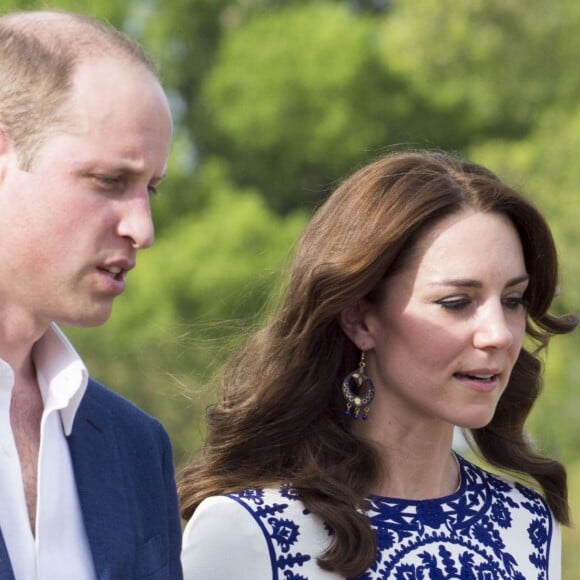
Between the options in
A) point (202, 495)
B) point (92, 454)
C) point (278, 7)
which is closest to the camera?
point (92, 454)

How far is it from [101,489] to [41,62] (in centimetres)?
73

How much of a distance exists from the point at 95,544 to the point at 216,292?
40.6ft

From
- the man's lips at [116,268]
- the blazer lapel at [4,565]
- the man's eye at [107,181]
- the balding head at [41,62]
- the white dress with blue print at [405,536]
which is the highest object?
the balding head at [41,62]

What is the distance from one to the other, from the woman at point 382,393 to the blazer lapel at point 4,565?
3.30 feet

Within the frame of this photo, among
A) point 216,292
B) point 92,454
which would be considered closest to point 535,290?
point 92,454

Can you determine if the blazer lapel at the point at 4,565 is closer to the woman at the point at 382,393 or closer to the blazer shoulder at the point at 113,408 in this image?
the blazer shoulder at the point at 113,408

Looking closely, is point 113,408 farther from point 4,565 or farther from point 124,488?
point 4,565

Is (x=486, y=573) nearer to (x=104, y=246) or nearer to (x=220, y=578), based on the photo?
(x=220, y=578)

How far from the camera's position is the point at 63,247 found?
91.4 inches

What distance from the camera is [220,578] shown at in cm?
322

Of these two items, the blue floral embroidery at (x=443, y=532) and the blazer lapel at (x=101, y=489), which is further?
the blue floral embroidery at (x=443, y=532)

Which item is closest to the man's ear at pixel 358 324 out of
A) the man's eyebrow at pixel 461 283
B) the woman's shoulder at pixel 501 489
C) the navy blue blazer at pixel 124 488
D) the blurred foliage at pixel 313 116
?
the man's eyebrow at pixel 461 283

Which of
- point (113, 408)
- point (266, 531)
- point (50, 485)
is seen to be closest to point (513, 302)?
point (266, 531)

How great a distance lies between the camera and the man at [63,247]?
A: 2.32 m
